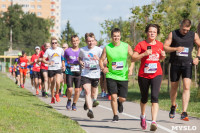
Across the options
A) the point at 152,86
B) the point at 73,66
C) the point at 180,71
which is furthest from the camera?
the point at 73,66

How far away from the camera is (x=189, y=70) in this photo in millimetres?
8656

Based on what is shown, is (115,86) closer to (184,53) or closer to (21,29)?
(184,53)

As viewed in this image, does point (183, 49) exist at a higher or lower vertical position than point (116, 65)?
higher

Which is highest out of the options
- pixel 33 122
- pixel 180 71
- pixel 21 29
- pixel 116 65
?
pixel 21 29

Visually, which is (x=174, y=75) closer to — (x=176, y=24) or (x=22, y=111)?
(x=22, y=111)

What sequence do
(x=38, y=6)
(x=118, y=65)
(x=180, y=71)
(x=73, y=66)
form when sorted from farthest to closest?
1. (x=38, y=6)
2. (x=73, y=66)
3. (x=180, y=71)
4. (x=118, y=65)

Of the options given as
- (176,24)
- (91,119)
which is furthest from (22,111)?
(176,24)

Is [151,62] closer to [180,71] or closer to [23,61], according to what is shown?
[180,71]

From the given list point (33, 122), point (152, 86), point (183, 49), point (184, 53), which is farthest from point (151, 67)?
point (33, 122)

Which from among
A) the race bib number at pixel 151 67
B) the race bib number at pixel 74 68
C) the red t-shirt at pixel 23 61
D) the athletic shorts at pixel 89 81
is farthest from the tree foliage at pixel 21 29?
the race bib number at pixel 151 67

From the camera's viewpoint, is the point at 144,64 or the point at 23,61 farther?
the point at 23,61

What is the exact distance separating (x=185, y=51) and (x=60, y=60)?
253 inches

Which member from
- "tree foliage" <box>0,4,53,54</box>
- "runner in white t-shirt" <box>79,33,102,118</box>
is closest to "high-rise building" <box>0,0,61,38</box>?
"tree foliage" <box>0,4,53,54</box>

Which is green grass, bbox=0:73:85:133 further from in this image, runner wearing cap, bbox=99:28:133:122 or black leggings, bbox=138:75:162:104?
black leggings, bbox=138:75:162:104
